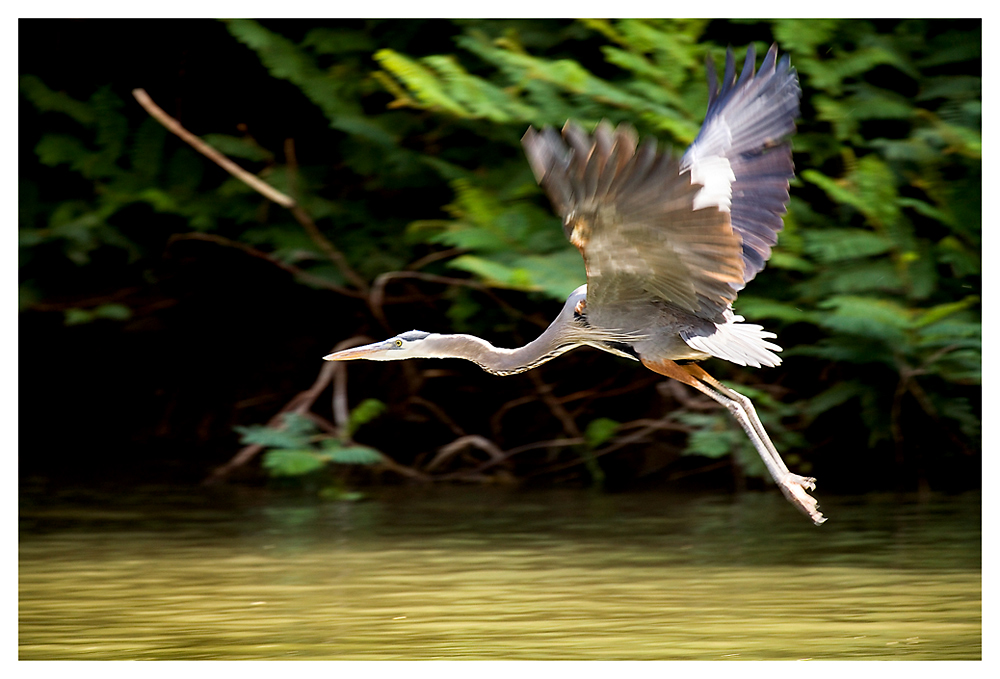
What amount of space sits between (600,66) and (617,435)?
263cm

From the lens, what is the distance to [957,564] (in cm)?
584

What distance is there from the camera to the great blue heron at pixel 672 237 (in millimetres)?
3510

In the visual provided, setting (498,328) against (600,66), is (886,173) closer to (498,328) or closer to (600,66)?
(600,66)

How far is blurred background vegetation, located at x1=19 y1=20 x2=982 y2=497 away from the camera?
7613 millimetres

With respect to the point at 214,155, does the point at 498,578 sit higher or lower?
lower

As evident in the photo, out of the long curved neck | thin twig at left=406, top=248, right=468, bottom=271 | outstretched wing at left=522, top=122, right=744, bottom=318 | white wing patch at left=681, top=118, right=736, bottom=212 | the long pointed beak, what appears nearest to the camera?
outstretched wing at left=522, top=122, right=744, bottom=318

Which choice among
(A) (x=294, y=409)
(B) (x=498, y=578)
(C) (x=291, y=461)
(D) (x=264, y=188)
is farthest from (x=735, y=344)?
(D) (x=264, y=188)

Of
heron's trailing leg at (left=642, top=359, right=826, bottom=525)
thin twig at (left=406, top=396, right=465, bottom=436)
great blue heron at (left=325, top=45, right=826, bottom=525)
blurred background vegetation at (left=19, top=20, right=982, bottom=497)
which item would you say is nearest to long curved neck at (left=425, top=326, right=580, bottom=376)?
great blue heron at (left=325, top=45, right=826, bottom=525)

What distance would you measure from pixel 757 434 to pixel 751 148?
119cm

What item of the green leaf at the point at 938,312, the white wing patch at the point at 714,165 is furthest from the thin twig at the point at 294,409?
the white wing patch at the point at 714,165

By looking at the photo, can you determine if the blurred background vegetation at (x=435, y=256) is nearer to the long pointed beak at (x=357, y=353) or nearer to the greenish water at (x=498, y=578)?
the greenish water at (x=498, y=578)

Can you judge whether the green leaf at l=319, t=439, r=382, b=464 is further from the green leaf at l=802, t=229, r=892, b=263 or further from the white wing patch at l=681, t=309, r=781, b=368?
the white wing patch at l=681, t=309, r=781, b=368

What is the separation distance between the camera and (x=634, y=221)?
379 centimetres

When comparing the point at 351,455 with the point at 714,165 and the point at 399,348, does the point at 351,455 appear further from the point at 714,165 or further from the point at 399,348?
the point at 714,165
